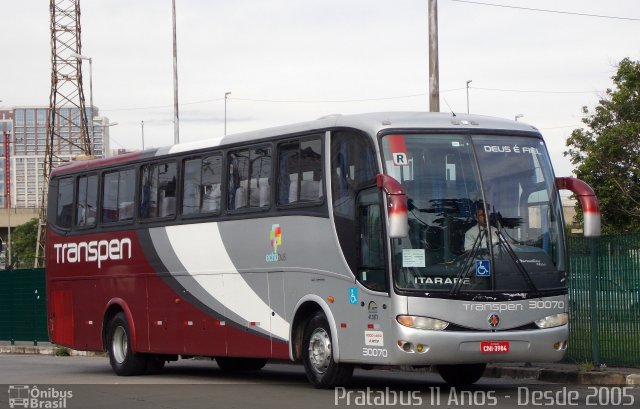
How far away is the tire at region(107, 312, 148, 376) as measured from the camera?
67.2 feet

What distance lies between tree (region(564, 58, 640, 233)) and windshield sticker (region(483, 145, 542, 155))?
25.5m

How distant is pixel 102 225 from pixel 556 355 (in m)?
9.30

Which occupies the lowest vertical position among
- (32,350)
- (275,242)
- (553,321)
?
(32,350)

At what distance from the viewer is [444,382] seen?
17.4 meters

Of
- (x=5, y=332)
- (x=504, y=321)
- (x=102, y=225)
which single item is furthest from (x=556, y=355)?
(x=5, y=332)

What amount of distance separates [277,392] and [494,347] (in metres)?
3.02

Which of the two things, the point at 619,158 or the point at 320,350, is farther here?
the point at 619,158

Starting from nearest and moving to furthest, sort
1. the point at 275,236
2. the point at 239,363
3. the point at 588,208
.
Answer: the point at 588,208 → the point at 275,236 → the point at 239,363

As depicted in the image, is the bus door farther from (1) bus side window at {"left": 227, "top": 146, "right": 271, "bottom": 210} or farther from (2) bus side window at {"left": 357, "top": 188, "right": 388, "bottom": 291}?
(1) bus side window at {"left": 227, "top": 146, "right": 271, "bottom": 210}

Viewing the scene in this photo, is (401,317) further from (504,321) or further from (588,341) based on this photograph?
(588,341)
